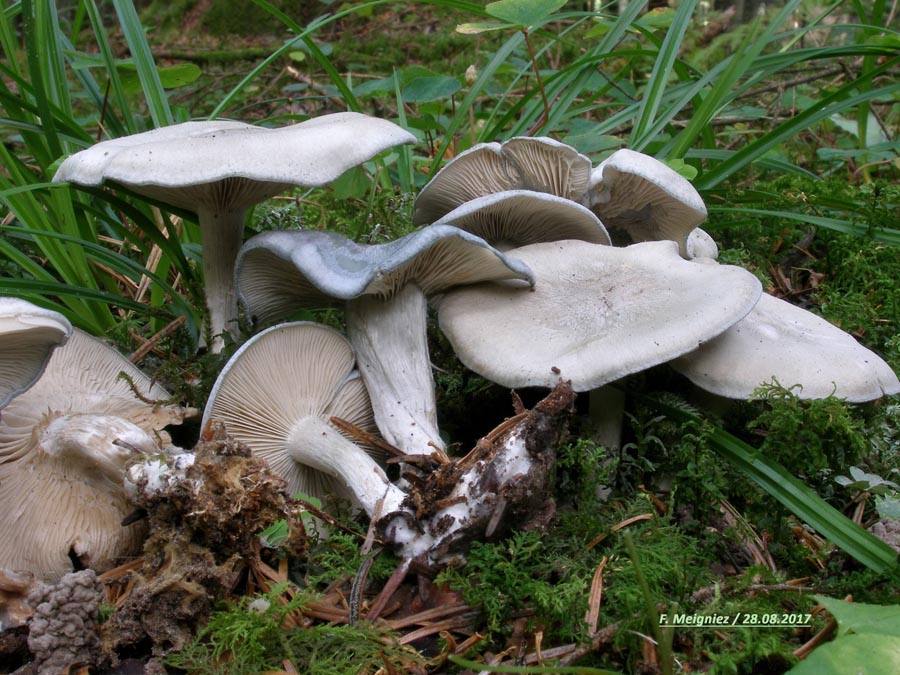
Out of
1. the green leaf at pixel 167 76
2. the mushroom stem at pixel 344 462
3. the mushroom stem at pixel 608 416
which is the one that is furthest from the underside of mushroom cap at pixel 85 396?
the green leaf at pixel 167 76

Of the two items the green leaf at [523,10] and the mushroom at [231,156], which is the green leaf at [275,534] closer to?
the mushroom at [231,156]

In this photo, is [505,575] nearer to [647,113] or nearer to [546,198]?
[546,198]

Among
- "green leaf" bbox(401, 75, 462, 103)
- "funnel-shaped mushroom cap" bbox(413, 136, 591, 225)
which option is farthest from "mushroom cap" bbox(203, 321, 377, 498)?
"green leaf" bbox(401, 75, 462, 103)

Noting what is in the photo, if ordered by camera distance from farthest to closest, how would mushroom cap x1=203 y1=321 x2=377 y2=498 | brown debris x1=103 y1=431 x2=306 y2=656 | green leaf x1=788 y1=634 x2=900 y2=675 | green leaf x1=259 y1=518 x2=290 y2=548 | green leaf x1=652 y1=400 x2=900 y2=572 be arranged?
mushroom cap x1=203 y1=321 x2=377 y2=498, green leaf x1=259 y1=518 x2=290 y2=548, green leaf x1=652 y1=400 x2=900 y2=572, brown debris x1=103 y1=431 x2=306 y2=656, green leaf x1=788 y1=634 x2=900 y2=675

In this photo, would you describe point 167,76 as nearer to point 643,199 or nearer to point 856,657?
point 643,199

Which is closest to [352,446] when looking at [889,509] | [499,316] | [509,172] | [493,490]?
[493,490]

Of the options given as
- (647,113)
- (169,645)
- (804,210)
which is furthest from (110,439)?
(804,210)

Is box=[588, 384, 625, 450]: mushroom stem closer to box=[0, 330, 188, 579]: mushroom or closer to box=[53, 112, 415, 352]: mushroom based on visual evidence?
box=[53, 112, 415, 352]: mushroom
